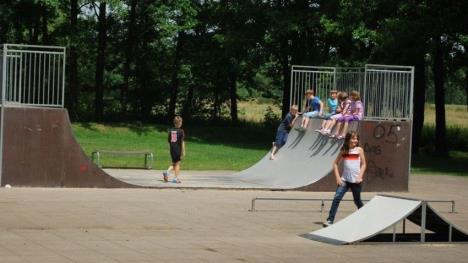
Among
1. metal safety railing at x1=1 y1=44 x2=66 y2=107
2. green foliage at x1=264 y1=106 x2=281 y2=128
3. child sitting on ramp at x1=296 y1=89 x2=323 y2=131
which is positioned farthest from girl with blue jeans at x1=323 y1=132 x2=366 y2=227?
green foliage at x1=264 y1=106 x2=281 y2=128

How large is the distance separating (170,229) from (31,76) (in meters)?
8.19

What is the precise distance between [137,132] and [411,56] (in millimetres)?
13441

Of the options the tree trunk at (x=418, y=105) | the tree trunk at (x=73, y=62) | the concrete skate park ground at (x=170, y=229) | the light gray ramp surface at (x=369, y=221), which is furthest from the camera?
the tree trunk at (x=73, y=62)

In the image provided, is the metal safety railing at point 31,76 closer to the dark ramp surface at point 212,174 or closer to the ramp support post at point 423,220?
the dark ramp surface at point 212,174

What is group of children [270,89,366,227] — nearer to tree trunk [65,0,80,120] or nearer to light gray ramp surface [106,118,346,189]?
light gray ramp surface [106,118,346,189]

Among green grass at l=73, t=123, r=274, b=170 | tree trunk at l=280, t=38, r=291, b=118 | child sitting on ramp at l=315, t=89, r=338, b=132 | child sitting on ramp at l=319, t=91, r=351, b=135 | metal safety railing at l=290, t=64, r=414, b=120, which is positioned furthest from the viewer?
tree trunk at l=280, t=38, r=291, b=118

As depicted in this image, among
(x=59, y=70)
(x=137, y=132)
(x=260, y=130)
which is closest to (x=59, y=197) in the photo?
(x=59, y=70)

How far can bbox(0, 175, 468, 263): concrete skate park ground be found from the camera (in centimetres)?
1234

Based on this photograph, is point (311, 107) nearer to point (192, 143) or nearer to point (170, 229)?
point (170, 229)

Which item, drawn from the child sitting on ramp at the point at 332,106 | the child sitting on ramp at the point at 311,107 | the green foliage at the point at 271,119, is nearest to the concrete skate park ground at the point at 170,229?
the child sitting on ramp at the point at 332,106

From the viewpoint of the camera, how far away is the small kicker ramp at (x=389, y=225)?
1380cm

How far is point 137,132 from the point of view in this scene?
46062 mm

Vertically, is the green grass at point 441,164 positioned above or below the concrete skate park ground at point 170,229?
above

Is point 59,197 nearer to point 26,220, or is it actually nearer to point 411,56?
point 26,220
